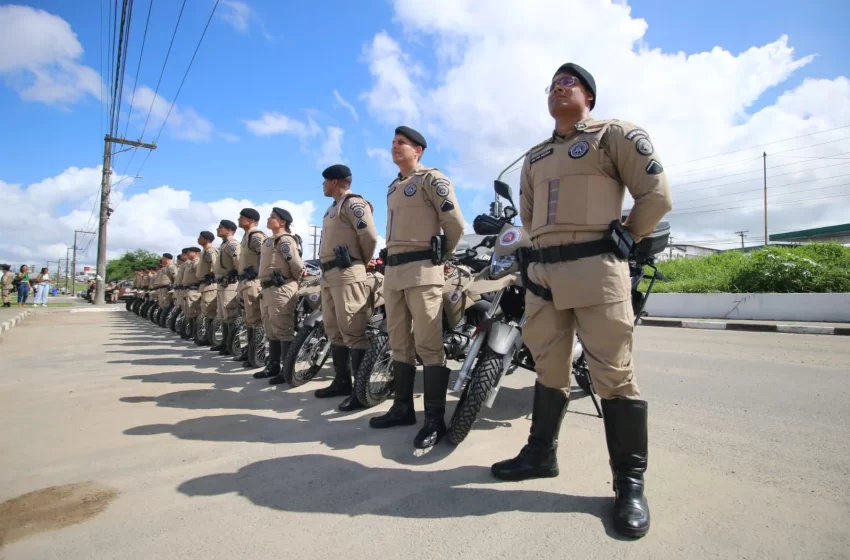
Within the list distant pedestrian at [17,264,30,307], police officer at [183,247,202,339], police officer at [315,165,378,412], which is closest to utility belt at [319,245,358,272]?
police officer at [315,165,378,412]

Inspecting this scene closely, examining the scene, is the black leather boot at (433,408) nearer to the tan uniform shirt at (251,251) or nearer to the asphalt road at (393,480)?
the asphalt road at (393,480)

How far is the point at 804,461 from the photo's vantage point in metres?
2.29

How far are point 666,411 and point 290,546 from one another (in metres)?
2.64

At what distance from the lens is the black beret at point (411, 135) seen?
3.36 metres

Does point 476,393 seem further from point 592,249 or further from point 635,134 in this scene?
point 635,134

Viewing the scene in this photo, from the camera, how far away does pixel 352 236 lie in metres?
4.02

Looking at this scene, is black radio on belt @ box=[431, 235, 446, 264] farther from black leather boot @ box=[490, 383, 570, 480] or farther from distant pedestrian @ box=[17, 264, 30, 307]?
distant pedestrian @ box=[17, 264, 30, 307]

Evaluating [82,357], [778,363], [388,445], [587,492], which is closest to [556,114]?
[587,492]

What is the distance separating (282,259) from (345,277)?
1450 millimetres

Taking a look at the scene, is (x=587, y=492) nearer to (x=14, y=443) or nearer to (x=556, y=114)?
(x=556, y=114)

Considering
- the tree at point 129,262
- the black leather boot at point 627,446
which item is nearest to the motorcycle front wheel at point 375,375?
the black leather boot at point 627,446

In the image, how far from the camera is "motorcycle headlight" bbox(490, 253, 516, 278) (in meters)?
2.95

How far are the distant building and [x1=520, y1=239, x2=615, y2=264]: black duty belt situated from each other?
21.7 m

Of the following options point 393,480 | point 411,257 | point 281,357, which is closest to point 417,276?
point 411,257
